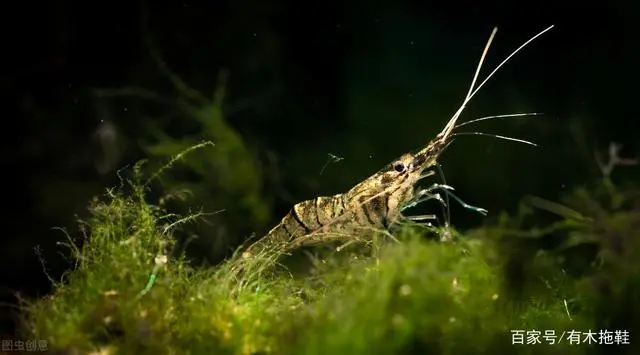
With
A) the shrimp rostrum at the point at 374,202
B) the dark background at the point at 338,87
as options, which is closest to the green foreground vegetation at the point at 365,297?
the shrimp rostrum at the point at 374,202

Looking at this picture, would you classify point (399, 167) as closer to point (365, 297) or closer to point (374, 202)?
→ point (374, 202)

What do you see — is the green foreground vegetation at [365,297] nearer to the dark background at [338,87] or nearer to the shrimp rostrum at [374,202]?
the shrimp rostrum at [374,202]

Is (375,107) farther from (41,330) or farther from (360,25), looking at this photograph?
(41,330)

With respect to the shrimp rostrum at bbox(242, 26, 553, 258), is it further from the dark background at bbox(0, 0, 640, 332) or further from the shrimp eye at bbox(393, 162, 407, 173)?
the dark background at bbox(0, 0, 640, 332)

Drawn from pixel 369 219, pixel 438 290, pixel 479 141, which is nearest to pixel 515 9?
pixel 479 141

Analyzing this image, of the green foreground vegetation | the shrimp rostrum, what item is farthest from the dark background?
the green foreground vegetation

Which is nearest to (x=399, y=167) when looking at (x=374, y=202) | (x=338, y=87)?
(x=374, y=202)
